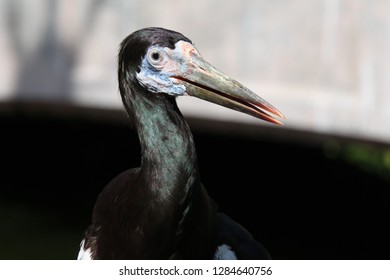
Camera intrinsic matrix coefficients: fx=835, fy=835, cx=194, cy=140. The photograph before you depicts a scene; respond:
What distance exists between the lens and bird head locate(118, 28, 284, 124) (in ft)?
12.9

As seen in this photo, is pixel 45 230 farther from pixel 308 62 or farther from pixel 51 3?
pixel 308 62

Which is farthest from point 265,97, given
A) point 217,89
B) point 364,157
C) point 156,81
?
point 364,157

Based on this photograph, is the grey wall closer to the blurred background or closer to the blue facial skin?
the blurred background

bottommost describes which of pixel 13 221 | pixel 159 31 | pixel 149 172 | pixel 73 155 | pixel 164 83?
pixel 13 221

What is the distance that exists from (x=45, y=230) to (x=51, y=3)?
331 cm

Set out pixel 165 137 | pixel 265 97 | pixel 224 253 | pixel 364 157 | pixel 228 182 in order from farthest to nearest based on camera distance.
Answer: pixel 364 157, pixel 228 182, pixel 265 97, pixel 224 253, pixel 165 137

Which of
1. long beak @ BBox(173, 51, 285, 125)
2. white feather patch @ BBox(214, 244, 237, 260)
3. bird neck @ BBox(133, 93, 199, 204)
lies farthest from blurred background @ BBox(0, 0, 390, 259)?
bird neck @ BBox(133, 93, 199, 204)

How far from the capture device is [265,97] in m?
7.09

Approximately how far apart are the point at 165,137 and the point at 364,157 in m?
6.73

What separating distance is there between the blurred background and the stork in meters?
3.03

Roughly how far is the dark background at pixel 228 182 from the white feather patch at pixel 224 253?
3.95 m

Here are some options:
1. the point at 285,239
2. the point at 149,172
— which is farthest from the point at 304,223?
the point at 149,172

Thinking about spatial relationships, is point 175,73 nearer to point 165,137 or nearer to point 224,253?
point 165,137

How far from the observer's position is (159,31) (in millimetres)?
3938
